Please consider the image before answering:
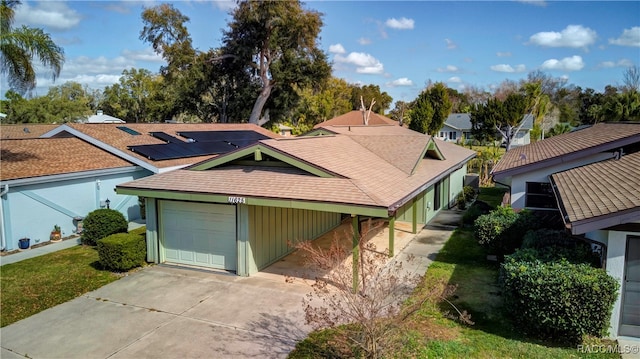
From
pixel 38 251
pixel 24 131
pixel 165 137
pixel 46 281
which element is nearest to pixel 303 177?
pixel 46 281

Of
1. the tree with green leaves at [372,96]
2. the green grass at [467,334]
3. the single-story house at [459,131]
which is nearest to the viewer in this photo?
the green grass at [467,334]

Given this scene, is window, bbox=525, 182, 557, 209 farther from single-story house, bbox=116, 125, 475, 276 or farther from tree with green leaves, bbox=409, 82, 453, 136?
tree with green leaves, bbox=409, 82, 453, 136

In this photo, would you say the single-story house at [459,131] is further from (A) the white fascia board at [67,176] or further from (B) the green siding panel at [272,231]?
(A) the white fascia board at [67,176]

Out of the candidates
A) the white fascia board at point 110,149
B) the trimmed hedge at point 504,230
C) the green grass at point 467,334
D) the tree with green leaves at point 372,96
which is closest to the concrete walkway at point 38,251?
the white fascia board at point 110,149

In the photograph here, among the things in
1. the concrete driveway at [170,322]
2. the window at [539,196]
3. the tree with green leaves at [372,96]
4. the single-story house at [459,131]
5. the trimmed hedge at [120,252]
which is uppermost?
the tree with green leaves at [372,96]

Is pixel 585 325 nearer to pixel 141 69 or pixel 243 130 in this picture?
pixel 243 130

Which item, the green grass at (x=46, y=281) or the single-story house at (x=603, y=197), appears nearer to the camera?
the single-story house at (x=603, y=197)

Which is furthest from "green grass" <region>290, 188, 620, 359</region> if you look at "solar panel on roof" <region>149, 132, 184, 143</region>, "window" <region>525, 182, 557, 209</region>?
"solar panel on roof" <region>149, 132, 184, 143</region>

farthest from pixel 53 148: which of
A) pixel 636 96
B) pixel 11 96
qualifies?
pixel 11 96
